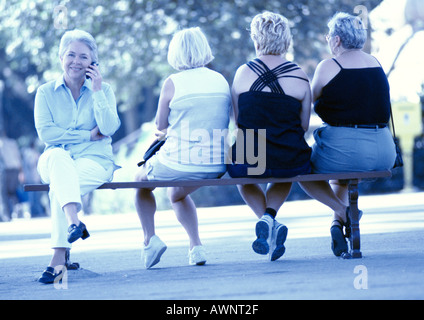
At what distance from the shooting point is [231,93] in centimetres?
725

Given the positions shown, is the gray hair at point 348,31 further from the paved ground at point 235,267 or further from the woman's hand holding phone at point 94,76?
the woman's hand holding phone at point 94,76

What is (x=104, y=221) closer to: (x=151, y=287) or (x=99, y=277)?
(x=99, y=277)

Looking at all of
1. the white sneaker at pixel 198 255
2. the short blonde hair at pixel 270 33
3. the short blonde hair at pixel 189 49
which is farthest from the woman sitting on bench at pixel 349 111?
the white sneaker at pixel 198 255

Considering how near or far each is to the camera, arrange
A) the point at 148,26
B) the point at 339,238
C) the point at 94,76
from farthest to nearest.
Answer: the point at 148,26 < the point at 339,238 < the point at 94,76

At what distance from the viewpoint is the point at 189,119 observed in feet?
23.1

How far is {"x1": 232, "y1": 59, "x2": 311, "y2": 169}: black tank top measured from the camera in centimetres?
690

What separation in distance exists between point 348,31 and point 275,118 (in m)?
0.88

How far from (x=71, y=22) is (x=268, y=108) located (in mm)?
13121

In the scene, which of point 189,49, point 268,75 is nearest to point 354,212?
point 268,75

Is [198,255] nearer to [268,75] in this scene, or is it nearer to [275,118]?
[275,118]

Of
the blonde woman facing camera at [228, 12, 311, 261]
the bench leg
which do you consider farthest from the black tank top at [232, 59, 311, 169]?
the bench leg

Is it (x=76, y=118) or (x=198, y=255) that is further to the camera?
(x=198, y=255)

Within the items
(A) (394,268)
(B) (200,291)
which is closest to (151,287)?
(B) (200,291)

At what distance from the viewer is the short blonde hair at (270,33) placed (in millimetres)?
7090
